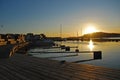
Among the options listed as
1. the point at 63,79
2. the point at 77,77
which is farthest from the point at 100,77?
the point at 63,79

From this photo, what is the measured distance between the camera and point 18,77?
868 cm

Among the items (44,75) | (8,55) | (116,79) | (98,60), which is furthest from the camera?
(98,60)

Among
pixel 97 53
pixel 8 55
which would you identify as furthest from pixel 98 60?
pixel 8 55

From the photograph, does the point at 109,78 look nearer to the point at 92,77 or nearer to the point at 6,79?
the point at 92,77

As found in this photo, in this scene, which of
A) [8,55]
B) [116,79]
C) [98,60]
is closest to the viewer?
[116,79]

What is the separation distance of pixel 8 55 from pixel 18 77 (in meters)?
8.70

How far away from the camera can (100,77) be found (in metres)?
8.34

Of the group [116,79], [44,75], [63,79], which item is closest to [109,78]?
[116,79]

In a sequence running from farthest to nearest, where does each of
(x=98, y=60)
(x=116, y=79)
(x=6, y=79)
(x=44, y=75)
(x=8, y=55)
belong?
(x=98, y=60), (x=8, y=55), (x=44, y=75), (x=6, y=79), (x=116, y=79)

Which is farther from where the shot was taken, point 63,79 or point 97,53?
point 97,53

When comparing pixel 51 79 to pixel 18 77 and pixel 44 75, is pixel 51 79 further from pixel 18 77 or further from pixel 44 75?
pixel 18 77

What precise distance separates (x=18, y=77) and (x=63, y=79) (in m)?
1.90

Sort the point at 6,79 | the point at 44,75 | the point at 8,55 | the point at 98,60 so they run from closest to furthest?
the point at 6,79 < the point at 44,75 < the point at 8,55 < the point at 98,60

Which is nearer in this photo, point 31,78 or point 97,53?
point 31,78
